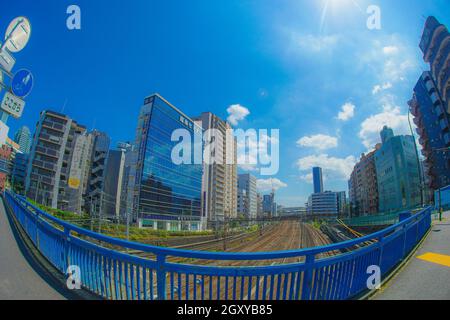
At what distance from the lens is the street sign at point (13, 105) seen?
616 cm

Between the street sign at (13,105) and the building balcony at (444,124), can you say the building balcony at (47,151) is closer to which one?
the street sign at (13,105)

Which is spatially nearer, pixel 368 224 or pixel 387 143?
pixel 368 224

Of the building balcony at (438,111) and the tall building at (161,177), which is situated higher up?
the building balcony at (438,111)

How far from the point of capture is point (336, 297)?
2820 mm

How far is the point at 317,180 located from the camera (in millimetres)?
196250

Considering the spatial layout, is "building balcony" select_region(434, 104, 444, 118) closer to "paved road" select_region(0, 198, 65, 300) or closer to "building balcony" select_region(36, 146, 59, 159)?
"paved road" select_region(0, 198, 65, 300)

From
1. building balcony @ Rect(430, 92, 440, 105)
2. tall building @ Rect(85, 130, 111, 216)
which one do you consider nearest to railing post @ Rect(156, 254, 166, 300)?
tall building @ Rect(85, 130, 111, 216)

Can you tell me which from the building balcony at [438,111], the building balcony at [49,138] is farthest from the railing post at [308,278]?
the building balcony at [438,111]

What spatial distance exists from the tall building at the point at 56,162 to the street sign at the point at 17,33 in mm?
40194

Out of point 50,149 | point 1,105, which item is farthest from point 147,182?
point 1,105
